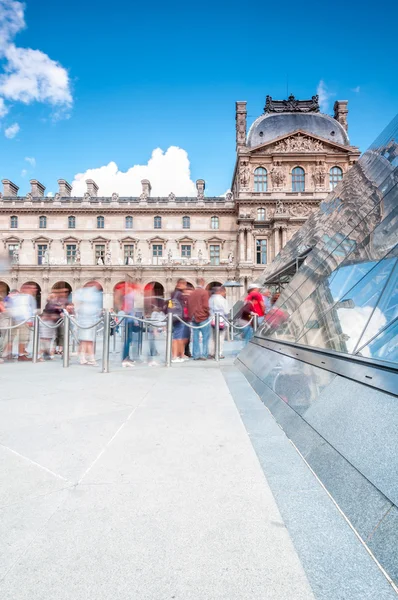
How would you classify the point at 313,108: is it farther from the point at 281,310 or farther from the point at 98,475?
the point at 98,475

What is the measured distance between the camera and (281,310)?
17.6 feet

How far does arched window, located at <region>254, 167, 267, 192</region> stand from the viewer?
34375mm

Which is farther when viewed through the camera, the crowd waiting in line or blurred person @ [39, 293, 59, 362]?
blurred person @ [39, 293, 59, 362]

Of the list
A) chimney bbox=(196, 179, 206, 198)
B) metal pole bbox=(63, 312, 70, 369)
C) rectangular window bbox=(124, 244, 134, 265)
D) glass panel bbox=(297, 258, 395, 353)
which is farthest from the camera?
chimney bbox=(196, 179, 206, 198)

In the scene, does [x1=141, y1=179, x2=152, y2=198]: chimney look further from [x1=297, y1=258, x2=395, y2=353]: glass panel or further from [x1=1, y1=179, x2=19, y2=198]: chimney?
[x1=297, y1=258, x2=395, y2=353]: glass panel

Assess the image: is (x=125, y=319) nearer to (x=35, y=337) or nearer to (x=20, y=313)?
(x=35, y=337)

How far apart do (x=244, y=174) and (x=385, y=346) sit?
112 ft

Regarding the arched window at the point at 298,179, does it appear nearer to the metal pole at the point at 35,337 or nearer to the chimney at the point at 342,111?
the chimney at the point at 342,111

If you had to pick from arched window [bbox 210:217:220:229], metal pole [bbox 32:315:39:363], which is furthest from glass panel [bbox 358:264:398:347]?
arched window [bbox 210:217:220:229]

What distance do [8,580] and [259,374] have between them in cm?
372

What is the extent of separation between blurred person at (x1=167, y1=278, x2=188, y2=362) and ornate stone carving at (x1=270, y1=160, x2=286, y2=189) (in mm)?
29054

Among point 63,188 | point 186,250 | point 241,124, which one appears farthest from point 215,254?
point 63,188

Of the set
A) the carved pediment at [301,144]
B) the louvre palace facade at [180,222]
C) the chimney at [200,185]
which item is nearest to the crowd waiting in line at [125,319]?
the louvre palace facade at [180,222]

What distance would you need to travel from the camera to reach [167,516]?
61.8 inches
